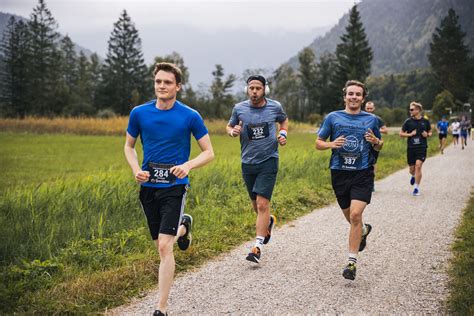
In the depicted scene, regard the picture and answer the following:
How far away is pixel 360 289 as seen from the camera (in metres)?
4.61

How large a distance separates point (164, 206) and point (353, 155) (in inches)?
95.1

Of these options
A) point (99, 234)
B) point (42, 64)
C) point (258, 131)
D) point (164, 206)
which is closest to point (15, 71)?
point (42, 64)

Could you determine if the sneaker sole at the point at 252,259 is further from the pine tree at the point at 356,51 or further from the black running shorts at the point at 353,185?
the pine tree at the point at 356,51

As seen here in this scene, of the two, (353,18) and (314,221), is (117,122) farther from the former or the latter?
(353,18)

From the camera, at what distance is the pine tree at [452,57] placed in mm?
89062

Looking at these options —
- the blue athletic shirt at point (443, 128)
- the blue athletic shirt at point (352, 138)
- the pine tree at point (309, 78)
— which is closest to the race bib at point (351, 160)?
the blue athletic shirt at point (352, 138)

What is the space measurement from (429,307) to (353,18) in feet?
259

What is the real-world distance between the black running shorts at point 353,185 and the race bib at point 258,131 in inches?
39.8

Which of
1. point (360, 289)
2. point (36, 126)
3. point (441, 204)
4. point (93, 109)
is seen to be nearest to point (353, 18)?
point (93, 109)

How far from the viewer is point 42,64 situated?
2601 inches

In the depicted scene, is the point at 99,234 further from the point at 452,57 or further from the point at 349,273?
the point at 452,57

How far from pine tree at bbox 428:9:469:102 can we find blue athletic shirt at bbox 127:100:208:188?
9593 centimetres

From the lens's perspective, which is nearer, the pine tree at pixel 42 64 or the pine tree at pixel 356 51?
the pine tree at pixel 42 64

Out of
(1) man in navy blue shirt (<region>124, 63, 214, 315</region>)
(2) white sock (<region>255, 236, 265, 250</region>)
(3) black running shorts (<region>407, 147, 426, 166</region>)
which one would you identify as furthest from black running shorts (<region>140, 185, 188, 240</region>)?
(3) black running shorts (<region>407, 147, 426, 166</region>)
